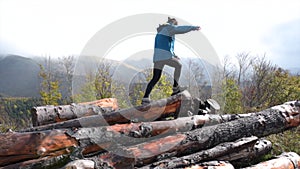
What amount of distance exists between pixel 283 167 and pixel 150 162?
7.44 feet

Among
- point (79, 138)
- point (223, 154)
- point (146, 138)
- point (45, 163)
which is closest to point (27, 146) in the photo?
point (45, 163)

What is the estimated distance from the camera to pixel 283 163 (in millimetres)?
4648

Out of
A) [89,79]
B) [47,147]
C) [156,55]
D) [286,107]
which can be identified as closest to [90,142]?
[47,147]

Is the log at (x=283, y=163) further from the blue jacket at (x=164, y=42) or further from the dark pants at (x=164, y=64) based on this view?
the blue jacket at (x=164, y=42)

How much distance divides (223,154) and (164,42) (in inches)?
97.0

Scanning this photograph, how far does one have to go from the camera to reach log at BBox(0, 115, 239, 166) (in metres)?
3.54

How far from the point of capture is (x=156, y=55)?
5750 millimetres

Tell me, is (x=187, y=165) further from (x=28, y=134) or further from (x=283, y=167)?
(x=28, y=134)

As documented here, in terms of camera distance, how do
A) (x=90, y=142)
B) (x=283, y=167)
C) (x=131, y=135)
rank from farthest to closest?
1. (x=283, y=167)
2. (x=131, y=135)
3. (x=90, y=142)

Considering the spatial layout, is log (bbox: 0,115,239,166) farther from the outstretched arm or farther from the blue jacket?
the outstretched arm

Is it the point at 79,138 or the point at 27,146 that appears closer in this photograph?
the point at 27,146

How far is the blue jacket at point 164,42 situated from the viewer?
18.3 feet

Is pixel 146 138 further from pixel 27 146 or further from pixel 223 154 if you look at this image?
pixel 27 146

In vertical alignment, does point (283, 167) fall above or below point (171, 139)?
below
